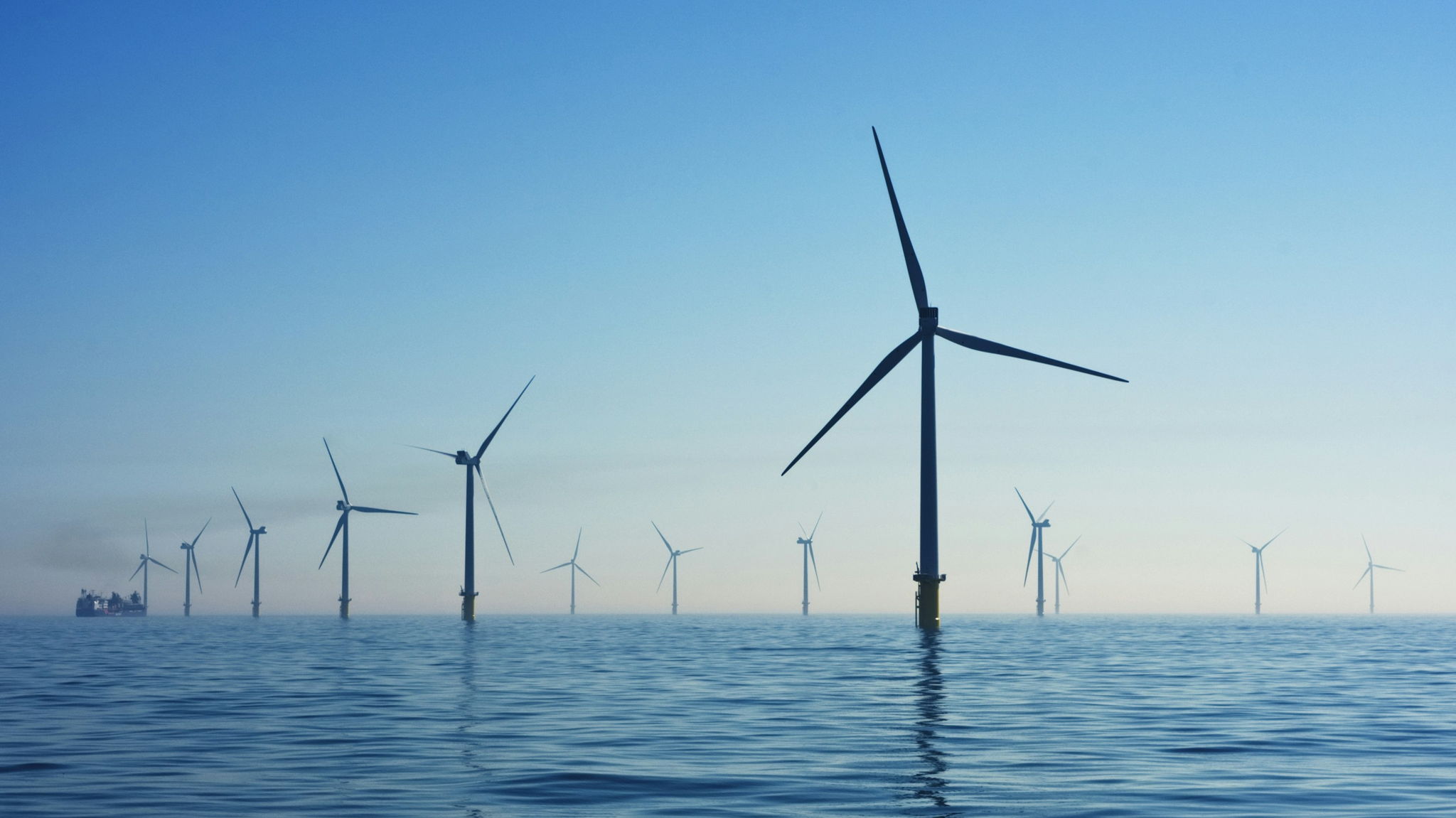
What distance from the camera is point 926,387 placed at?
78.6 metres

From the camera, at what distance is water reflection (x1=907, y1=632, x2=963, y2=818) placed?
734 inches

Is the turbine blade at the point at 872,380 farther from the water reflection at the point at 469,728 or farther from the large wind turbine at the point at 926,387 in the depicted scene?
the water reflection at the point at 469,728

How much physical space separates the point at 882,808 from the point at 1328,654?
6022 centimetres

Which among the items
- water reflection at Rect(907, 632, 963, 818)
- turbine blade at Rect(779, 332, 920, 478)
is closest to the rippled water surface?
water reflection at Rect(907, 632, 963, 818)

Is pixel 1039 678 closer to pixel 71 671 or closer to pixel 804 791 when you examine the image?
pixel 804 791

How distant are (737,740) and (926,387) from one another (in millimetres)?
53261

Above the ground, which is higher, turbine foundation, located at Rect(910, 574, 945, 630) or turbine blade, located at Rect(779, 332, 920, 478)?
turbine blade, located at Rect(779, 332, 920, 478)

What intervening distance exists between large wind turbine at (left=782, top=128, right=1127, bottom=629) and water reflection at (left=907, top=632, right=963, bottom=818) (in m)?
27.0

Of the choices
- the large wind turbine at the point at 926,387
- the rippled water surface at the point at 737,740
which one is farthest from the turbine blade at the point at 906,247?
the rippled water surface at the point at 737,740

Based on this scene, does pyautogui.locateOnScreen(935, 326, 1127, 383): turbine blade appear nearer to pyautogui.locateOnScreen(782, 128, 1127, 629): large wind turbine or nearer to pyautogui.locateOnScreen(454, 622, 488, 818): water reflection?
pyautogui.locateOnScreen(782, 128, 1127, 629): large wind turbine

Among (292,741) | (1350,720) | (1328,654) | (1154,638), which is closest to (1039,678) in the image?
(1350,720)

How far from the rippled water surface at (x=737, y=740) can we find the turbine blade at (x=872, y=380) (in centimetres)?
1947

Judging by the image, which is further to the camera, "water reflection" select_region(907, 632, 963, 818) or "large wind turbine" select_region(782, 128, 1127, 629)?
"large wind turbine" select_region(782, 128, 1127, 629)

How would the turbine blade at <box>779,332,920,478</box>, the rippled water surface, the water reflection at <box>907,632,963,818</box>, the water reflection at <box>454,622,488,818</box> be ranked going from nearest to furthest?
the water reflection at <box>907,632,963,818</box> → the rippled water surface → the water reflection at <box>454,622,488,818</box> → the turbine blade at <box>779,332,920,478</box>
